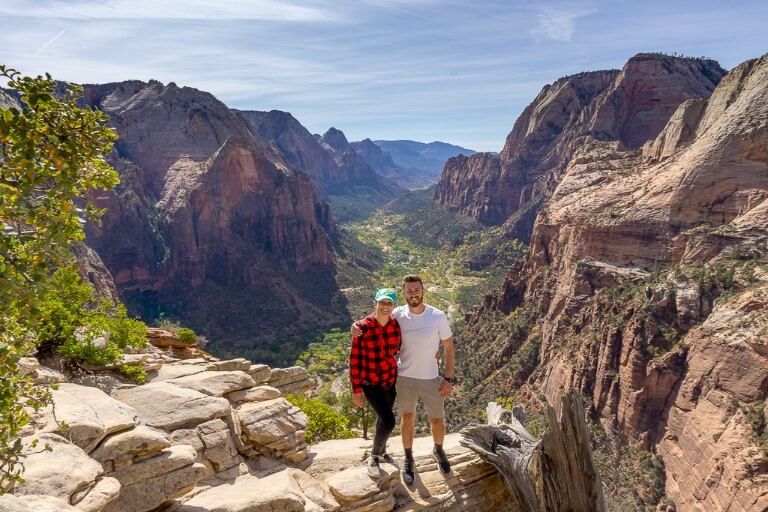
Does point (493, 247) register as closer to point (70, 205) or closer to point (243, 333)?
point (243, 333)

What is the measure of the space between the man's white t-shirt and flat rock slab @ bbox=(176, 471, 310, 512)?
3518mm

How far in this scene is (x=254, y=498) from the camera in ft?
27.7

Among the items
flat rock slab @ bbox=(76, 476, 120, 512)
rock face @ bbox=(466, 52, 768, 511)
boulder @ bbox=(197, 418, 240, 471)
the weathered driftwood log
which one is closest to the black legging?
the weathered driftwood log

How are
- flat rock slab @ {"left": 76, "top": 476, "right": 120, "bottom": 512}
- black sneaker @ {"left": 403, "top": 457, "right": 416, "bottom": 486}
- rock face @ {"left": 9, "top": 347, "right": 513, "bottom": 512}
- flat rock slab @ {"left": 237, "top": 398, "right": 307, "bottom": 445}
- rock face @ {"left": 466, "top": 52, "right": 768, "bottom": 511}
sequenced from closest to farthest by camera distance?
flat rock slab @ {"left": 76, "top": 476, "right": 120, "bottom": 512} → rock face @ {"left": 9, "top": 347, "right": 513, "bottom": 512} → black sneaker @ {"left": 403, "top": 457, "right": 416, "bottom": 486} → flat rock slab @ {"left": 237, "top": 398, "right": 307, "bottom": 445} → rock face @ {"left": 466, "top": 52, "right": 768, "bottom": 511}

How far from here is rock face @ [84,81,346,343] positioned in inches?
3762

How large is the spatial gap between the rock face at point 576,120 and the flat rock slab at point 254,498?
384 feet

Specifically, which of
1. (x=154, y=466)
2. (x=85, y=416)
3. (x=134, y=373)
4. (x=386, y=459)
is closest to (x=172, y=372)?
(x=134, y=373)

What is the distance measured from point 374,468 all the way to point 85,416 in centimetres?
630

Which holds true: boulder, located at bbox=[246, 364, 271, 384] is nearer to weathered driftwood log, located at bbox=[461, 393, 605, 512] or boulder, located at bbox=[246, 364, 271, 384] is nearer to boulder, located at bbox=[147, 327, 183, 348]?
boulder, located at bbox=[147, 327, 183, 348]

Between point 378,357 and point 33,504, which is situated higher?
point 378,357

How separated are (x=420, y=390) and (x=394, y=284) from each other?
396 ft

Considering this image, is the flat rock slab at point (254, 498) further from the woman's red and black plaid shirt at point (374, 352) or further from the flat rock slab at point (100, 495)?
the woman's red and black plaid shirt at point (374, 352)

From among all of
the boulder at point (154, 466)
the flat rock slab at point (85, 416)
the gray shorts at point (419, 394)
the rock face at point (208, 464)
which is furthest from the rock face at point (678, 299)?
the flat rock slab at point (85, 416)

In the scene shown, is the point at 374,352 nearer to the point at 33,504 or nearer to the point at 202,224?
the point at 33,504
